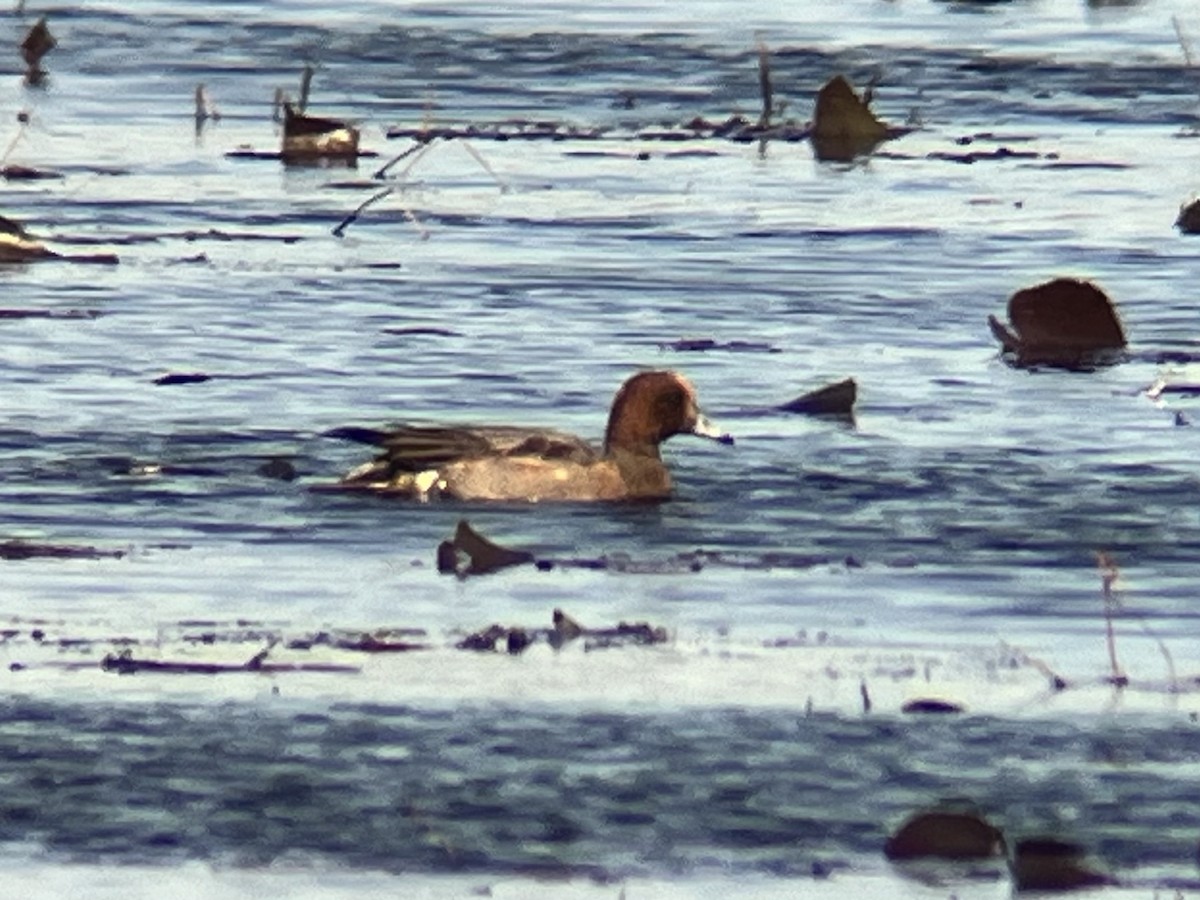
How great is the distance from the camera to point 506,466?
12.2 meters

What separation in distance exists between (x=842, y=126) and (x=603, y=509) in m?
8.05

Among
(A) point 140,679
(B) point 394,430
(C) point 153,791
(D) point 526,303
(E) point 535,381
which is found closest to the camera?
(C) point 153,791

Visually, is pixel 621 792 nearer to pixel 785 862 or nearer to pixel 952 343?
pixel 785 862

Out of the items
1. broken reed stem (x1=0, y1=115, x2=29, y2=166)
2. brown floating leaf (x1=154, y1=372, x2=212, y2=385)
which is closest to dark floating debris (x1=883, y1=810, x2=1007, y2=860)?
brown floating leaf (x1=154, y1=372, x2=212, y2=385)

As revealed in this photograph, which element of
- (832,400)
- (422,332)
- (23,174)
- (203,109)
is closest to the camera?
(832,400)

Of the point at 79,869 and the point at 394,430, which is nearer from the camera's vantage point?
the point at 79,869

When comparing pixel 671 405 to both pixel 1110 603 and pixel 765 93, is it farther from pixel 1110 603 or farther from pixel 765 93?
pixel 765 93

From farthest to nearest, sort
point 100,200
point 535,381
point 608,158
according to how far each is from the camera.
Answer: point 608,158, point 100,200, point 535,381

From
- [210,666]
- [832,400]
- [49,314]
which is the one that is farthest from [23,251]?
[210,666]

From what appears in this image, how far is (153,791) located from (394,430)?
3856mm

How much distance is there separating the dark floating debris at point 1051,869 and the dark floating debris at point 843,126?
485 inches

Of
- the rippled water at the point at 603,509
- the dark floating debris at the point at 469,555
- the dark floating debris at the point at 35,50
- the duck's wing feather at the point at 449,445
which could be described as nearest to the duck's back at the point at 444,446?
the duck's wing feather at the point at 449,445

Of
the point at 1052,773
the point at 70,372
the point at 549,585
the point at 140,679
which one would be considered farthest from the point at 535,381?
the point at 1052,773

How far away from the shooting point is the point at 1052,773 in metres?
8.67
